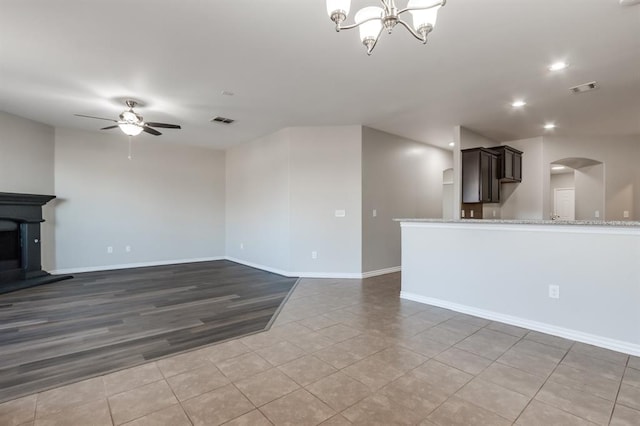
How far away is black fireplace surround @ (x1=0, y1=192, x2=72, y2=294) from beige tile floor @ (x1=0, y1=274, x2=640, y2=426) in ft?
14.0

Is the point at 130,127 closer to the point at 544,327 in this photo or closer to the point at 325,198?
the point at 325,198

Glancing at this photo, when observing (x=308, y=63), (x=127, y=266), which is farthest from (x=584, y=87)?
(x=127, y=266)

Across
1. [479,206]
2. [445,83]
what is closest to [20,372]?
[445,83]

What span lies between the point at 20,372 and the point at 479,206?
263 inches

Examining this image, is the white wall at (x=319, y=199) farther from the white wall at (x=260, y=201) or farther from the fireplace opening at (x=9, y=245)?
the fireplace opening at (x=9, y=245)

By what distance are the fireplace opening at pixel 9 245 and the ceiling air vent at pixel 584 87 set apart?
8274mm

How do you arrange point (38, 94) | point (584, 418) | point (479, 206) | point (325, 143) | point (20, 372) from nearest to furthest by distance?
1. point (584, 418)
2. point (20, 372)
3. point (38, 94)
4. point (325, 143)
5. point (479, 206)

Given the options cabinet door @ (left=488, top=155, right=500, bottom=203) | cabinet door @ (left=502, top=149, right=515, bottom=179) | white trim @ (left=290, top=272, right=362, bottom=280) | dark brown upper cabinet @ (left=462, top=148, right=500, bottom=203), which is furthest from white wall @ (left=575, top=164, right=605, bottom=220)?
white trim @ (left=290, top=272, right=362, bottom=280)

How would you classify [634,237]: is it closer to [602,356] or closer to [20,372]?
[602,356]

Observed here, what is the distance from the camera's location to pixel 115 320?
3.36m

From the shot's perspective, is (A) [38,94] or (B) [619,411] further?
(A) [38,94]

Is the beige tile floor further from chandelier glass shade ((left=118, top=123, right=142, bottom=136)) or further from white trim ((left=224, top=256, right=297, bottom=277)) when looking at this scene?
chandelier glass shade ((left=118, top=123, right=142, bottom=136))

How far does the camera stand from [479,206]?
612cm

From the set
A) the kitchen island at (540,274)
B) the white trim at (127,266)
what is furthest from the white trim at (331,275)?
the white trim at (127,266)
